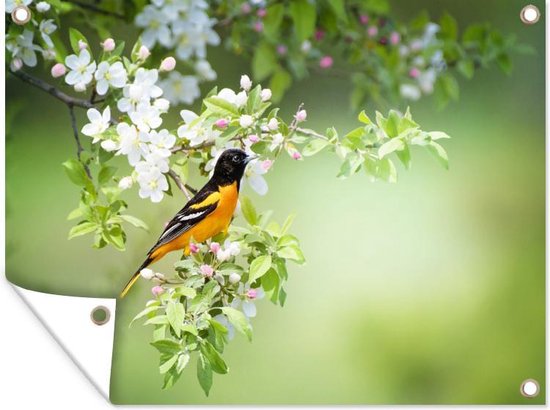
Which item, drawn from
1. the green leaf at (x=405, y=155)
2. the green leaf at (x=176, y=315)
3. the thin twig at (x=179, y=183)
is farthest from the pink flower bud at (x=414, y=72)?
the green leaf at (x=176, y=315)

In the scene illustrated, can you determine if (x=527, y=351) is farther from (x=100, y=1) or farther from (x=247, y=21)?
(x=100, y=1)

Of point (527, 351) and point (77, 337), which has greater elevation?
point (527, 351)

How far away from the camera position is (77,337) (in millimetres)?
1612

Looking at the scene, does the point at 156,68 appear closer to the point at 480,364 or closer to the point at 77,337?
the point at 77,337

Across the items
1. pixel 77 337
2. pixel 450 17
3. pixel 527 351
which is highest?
pixel 450 17

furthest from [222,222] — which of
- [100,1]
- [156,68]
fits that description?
[100,1]

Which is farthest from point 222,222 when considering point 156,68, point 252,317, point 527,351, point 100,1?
point 527,351

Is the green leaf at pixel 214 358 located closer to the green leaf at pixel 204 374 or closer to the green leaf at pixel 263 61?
the green leaf at pixel 204 374

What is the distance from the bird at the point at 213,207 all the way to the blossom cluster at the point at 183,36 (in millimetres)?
114

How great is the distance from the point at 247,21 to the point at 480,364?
1.94 ft

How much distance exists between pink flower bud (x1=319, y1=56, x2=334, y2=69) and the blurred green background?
0.03 m

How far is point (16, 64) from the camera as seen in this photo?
1610 mm

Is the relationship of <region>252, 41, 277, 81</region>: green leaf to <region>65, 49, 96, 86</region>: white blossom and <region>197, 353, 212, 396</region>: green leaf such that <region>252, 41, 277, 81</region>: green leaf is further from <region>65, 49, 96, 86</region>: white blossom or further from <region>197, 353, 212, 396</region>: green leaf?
<region>197, 353, 212, 396</region>: green leaf

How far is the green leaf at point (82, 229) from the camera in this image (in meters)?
1.60
